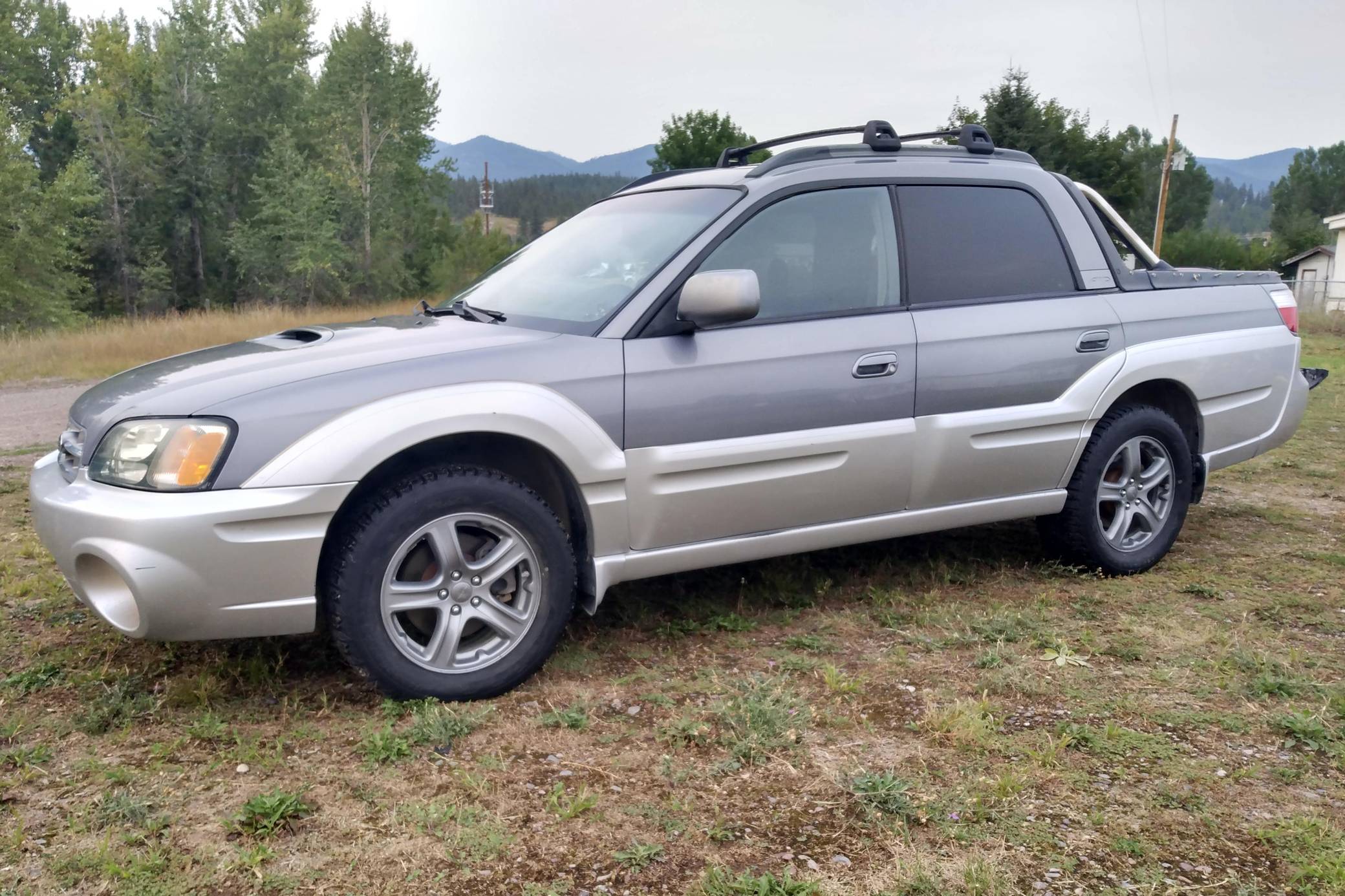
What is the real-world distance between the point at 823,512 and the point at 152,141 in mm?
47146

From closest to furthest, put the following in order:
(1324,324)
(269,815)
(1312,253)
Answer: (269,815), (1324,324), (1312,253)

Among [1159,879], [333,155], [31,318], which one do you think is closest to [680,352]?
[1159,879]

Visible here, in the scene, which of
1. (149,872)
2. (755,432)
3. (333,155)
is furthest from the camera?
(333,155)

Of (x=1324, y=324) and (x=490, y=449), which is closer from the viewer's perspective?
(x=490, y=449)

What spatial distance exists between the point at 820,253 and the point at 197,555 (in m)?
2.45

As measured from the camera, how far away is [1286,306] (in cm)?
504

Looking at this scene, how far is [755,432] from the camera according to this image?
3646mm

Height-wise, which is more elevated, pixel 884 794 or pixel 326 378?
pixel 326 378

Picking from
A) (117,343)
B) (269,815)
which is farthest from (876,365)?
(117,343)

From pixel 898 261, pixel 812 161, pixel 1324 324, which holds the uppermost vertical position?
pixel 812 161

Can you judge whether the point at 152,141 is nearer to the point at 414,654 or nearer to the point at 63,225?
the point at 63,225

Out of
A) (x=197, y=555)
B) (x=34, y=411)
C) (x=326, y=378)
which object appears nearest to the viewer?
(x=197, y=555)

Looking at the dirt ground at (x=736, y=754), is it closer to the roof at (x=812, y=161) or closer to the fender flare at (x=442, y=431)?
the fender flare at (x=442, y=431)

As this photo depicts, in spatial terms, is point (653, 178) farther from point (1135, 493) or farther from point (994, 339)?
point (1135, 493)
